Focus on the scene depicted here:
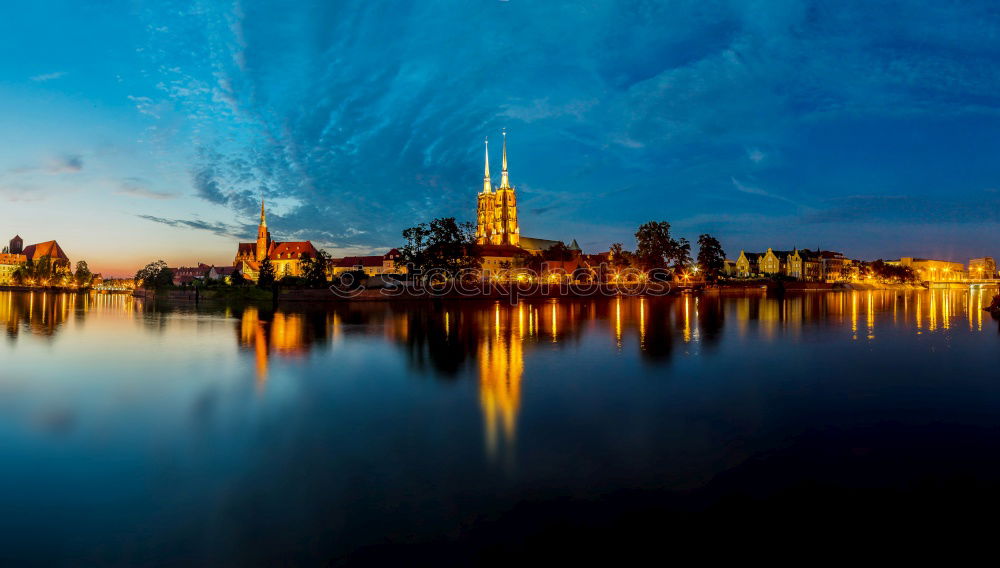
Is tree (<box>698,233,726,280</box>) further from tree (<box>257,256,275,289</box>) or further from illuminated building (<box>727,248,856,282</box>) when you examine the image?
tree (<box>257,256,275,289</box>)

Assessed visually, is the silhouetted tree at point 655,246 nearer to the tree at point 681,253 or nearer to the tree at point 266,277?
the tree at point 681,253

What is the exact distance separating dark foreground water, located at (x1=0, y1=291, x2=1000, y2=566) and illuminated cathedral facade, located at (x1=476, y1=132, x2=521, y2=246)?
4015 inches

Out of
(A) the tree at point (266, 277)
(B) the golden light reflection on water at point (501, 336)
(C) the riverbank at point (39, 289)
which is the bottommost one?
(B) the golden light reflection on water at point (501, 336)

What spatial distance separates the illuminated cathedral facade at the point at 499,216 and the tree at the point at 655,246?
127 feet

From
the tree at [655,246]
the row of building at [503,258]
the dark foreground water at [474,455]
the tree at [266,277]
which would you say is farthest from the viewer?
the row of building at [503,258]

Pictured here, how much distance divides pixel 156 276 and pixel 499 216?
68.2m

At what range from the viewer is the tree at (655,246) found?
83438 millimetres

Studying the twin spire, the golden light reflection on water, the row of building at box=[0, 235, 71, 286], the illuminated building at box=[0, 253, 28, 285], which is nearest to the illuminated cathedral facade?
the twin spire

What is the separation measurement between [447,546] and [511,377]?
9.01 m

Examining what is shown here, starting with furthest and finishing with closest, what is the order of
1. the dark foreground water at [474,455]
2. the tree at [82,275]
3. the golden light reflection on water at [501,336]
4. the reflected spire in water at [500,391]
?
1. the tree at [82,275]
2. the golden light reflection on water at [501,336]
3. the reflected spire in water at [500,391]
4. the dark foreground water at [474,455]

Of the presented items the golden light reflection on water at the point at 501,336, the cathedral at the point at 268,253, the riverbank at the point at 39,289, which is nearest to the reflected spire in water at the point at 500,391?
the golden light reflection on water at the point at 501,336

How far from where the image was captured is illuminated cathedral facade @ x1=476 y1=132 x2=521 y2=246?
118688 mm

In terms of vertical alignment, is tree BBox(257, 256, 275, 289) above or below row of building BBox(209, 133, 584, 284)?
below

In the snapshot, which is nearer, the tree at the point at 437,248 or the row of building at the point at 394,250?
the tree at the point at 437,248
